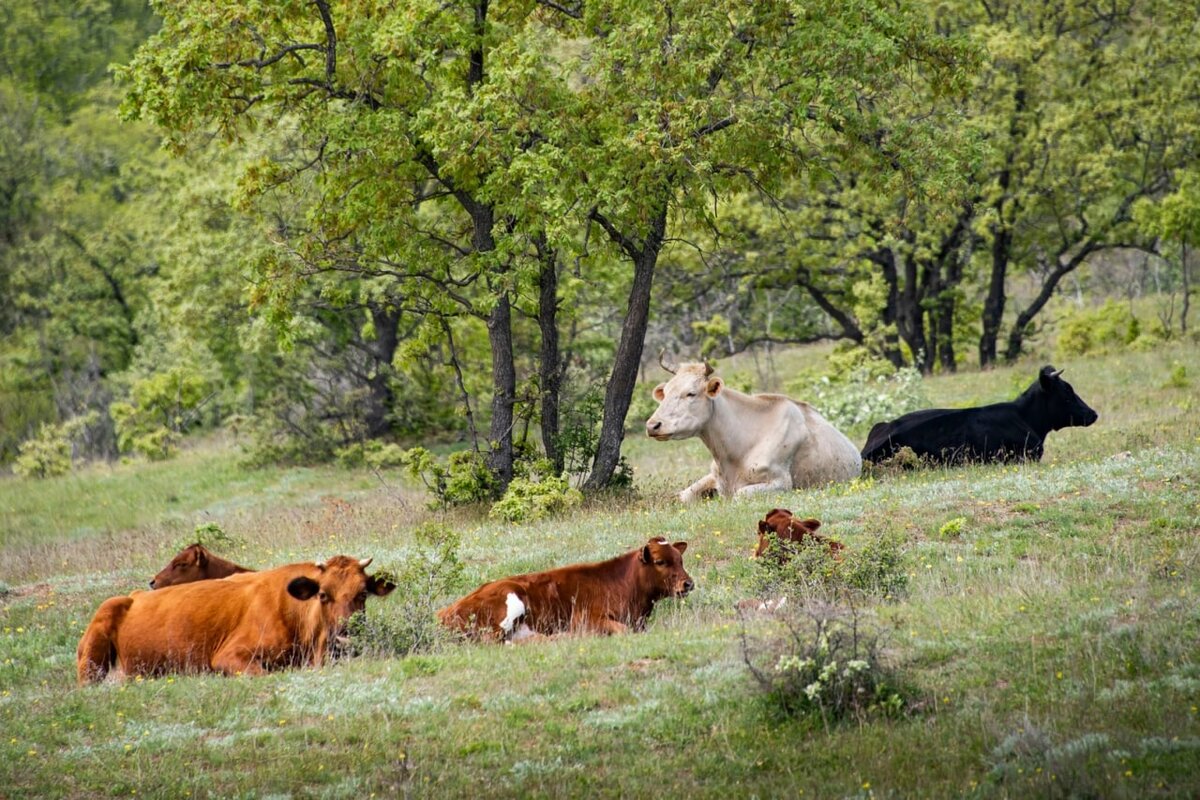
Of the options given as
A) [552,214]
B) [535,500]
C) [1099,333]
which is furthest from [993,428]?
[1099,333]

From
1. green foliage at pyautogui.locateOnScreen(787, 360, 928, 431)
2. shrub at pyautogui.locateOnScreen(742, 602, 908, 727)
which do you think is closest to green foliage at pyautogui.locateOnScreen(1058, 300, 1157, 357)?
green foliage at pyautogui.locateOnScreen(787, 360, 928, 431)

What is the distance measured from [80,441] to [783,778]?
151 feet

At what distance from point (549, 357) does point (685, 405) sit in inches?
114

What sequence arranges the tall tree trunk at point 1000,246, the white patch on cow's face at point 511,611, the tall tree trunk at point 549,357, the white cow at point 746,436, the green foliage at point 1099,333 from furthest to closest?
the green foliage at point 1099,333 → the tall tree trunk at point 1000,246 → the tall tree trunk at point 549,357 → the white cow at point 746,436 → the white patch on cow's face at point 511,611

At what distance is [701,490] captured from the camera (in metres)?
19.5

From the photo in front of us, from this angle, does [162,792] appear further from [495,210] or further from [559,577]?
[495,210]

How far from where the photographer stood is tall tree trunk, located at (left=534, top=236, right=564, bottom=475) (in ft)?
67.3

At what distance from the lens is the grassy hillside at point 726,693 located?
7.78 m

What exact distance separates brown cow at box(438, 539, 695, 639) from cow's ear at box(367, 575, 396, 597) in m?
0.80

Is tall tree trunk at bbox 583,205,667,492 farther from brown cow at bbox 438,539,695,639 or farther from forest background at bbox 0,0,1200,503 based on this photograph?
brown cow at bbox 438,539,695,639

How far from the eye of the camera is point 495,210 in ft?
65.7

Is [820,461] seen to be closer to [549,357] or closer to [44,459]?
[549,357]

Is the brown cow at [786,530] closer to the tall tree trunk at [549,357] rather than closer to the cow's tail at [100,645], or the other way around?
the cow's tail at [100,645]

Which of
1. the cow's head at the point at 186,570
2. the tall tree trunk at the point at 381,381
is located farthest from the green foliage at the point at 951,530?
the tall tree trunk at the point at 381,381
